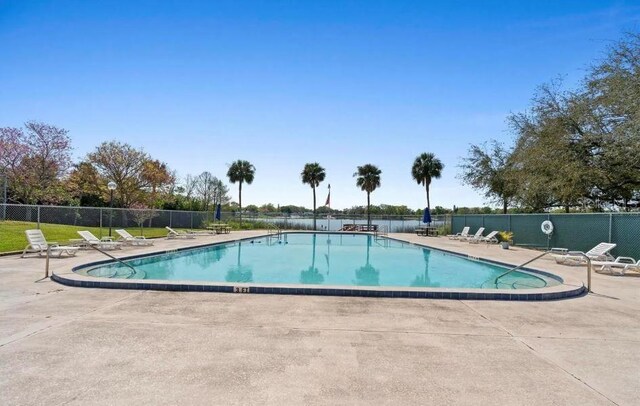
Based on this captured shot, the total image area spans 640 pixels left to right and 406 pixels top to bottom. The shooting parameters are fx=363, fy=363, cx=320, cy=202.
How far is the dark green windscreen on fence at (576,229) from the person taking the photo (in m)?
11.0

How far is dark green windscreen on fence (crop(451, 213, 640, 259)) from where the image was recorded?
1095 cm

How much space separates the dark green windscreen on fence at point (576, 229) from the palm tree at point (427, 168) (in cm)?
984

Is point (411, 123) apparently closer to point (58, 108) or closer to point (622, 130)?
point (622, 130)

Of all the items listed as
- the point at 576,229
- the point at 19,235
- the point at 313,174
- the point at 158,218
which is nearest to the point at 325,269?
the point at 576,229

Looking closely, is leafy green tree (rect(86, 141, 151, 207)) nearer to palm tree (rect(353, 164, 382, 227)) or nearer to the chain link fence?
the chain link fence

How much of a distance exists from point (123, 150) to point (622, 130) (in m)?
29.4

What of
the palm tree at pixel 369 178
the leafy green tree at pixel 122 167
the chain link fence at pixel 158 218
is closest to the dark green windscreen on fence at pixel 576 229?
the chain link fence at pixel 158 218

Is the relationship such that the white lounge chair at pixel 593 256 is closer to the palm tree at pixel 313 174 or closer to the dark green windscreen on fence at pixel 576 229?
the dark green windscreen on fence at pixel 576 229

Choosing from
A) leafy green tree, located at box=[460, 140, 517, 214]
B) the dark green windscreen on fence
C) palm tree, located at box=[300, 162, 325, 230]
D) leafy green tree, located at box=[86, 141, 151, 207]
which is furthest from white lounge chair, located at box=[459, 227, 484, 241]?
leafy green tree, located at box=[86, 141, 151, 207]

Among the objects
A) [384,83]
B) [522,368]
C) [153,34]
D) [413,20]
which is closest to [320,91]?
[384,83]

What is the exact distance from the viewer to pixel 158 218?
86.4 feet

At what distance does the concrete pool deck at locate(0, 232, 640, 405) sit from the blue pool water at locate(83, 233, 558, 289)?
316 cm

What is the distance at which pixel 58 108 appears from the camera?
16.0m

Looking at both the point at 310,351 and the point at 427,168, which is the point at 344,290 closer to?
the point at 310,351
